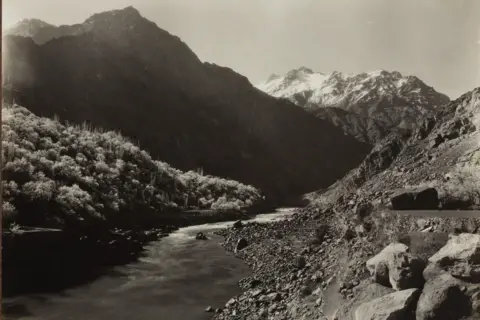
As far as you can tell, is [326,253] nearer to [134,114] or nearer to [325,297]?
[325,297]

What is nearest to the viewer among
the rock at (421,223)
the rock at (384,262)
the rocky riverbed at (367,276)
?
the rocky riverbed at (367,276)

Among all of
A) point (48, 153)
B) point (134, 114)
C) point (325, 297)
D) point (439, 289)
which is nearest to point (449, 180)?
point (325, 297)

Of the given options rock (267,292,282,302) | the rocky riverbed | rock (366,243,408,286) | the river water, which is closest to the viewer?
the rocky riverbed

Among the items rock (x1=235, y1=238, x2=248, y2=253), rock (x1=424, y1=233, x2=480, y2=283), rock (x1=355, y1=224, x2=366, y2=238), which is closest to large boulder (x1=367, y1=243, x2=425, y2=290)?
rock (x1=424, y1=233, x2=480, y2=283)

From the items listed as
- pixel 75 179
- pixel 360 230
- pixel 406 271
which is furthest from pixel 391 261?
pixel 75 179

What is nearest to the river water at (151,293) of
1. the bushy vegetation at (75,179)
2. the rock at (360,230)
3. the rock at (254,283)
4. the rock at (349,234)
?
the rock at (254,283)

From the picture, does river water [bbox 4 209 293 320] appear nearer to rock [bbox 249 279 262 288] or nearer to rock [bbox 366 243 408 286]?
rock [bbox 249 279 262 288]

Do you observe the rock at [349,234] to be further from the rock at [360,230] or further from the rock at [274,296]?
Answer: the rock at [274,296]
